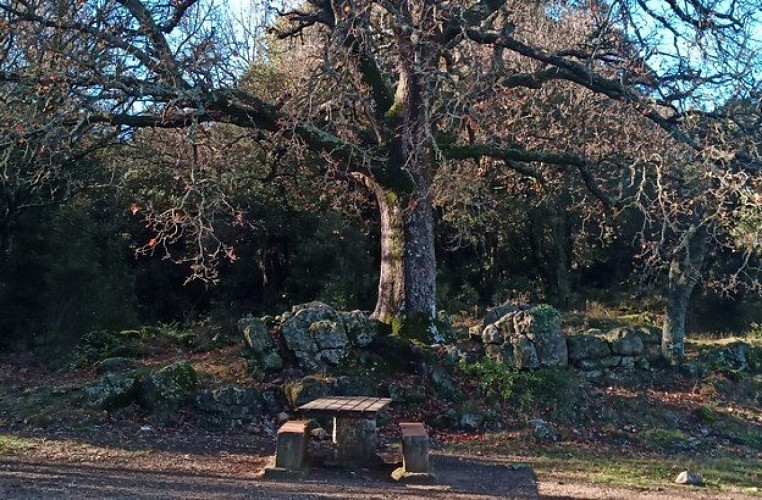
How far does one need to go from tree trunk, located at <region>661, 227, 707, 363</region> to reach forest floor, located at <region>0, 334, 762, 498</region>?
0.61 meters

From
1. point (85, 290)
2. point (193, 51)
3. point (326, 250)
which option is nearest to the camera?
point (193, 51)

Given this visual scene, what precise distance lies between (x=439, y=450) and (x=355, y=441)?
1680 millimetres

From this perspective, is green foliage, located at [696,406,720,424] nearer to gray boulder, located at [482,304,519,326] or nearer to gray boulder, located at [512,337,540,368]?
gray boulder, located at [512,337,540,368]

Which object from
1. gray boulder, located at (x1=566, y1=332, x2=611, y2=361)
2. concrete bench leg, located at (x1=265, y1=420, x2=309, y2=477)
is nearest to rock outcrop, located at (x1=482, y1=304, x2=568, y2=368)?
gray boulder, located at (x1=566, y1=332, x2=611, y2=361)

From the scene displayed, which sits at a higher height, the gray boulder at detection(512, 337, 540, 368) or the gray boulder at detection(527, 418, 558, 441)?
the gray boulder at detection(512, 337, 540, 368)

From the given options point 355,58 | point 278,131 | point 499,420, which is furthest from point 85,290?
point 499,420

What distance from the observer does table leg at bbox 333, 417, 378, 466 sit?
306 inches

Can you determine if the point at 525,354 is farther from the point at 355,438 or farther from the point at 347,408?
the point at 347,408

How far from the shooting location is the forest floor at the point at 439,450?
680 cm

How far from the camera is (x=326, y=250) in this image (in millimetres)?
17281

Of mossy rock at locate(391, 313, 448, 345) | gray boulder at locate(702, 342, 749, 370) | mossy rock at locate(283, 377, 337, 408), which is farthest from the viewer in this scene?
gray boulder at locate(702, 342, 749, 370)

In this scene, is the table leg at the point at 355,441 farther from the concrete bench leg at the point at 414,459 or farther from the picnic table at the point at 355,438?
the concrete bench leg at the point at 414,459

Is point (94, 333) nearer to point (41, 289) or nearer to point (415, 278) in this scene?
point (41, 289)

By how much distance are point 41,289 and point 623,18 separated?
37.6 feet
